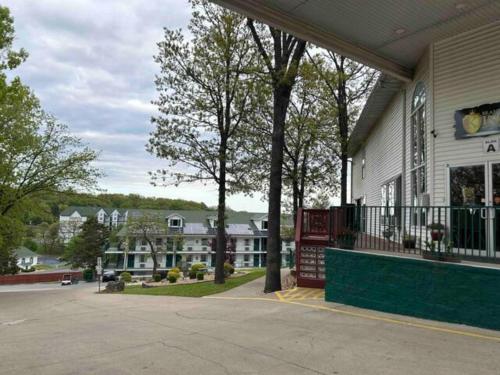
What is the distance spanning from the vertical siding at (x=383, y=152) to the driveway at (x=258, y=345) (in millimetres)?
8045

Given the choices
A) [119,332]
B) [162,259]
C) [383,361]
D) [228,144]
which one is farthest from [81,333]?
[162,259]

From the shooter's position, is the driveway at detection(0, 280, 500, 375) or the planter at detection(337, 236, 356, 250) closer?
the driveway at detection(0, 280, 500, 375)

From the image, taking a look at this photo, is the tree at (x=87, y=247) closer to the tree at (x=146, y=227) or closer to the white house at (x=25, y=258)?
the tree at (x=146, y=227)

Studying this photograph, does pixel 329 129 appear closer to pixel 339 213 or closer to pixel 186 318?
pixel 339 213

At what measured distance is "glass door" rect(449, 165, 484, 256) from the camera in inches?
307

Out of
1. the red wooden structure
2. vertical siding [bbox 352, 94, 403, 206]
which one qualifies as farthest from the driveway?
vertical siding [bbox 352, 94, 403, 206]

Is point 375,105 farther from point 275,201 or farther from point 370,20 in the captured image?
point 370,20

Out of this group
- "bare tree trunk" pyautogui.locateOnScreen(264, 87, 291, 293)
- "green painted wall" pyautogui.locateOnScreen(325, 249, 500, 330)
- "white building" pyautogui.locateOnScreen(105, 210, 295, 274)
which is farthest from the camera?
"white building" pyautogui.locateOnScreen(105, 210, 295, 274)

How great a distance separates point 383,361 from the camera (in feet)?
17.0

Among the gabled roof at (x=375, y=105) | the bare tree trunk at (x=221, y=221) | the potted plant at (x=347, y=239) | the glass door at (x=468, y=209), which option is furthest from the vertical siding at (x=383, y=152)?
the bare tree trunk at (x=221, y=221)

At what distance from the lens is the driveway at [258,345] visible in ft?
16.4

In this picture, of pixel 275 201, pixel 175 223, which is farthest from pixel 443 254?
pixel 175 223

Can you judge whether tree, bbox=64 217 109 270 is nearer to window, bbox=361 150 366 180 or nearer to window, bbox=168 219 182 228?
window, bbox=168 219 182 228

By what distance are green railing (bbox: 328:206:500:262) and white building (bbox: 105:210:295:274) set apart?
43726 millimetres
